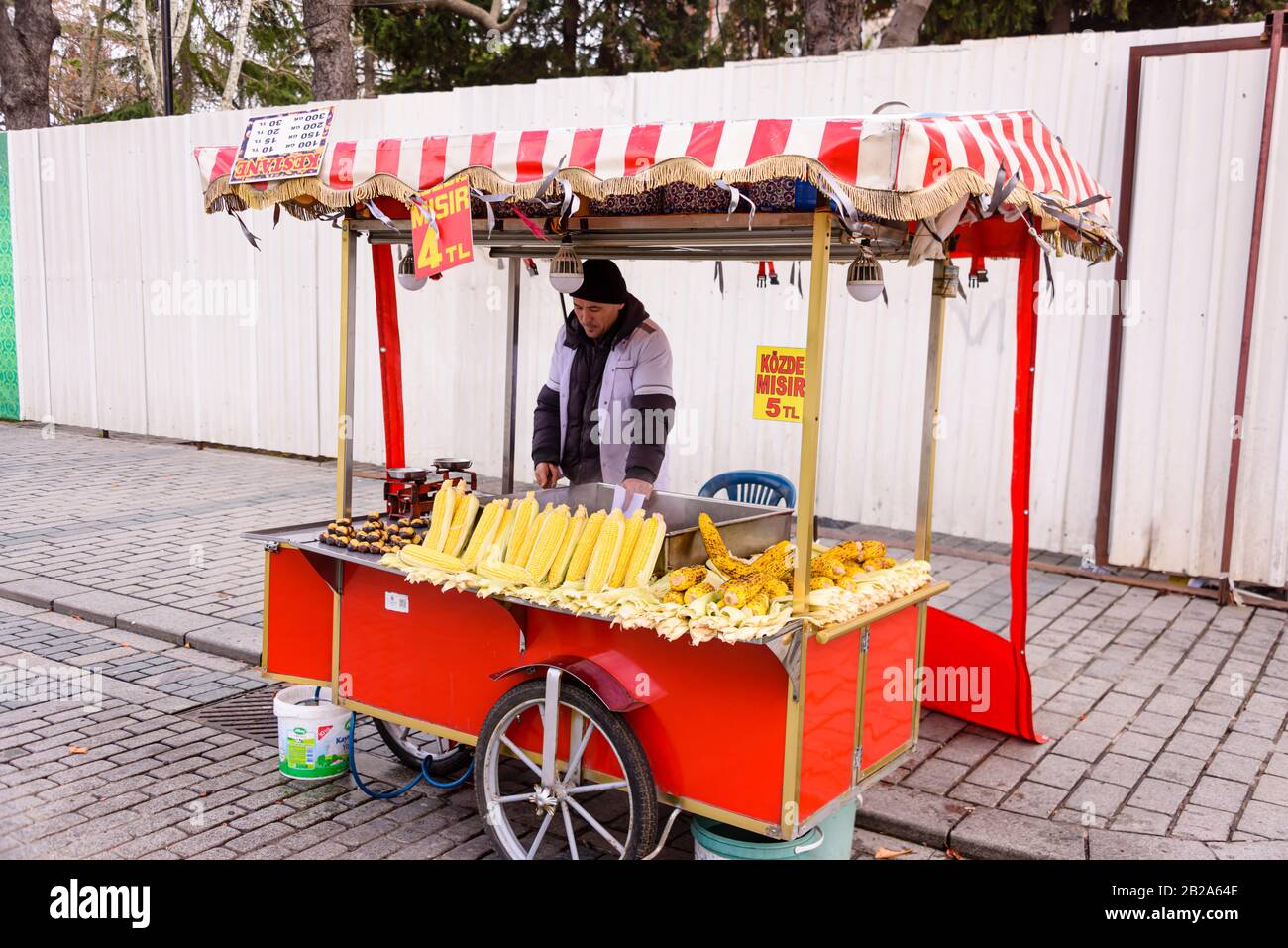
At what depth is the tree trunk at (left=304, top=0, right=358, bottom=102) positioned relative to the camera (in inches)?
527

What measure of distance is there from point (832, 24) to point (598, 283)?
889 centimetres

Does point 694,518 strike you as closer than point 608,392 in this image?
Yes

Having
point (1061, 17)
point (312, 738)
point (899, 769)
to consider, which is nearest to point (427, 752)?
point (312, 738)

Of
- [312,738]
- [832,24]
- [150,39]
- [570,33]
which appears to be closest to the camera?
[312,738]

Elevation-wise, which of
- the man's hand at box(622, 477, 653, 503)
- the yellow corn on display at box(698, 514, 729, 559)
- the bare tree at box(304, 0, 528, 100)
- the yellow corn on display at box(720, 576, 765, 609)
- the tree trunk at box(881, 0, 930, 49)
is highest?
the tree trunk at box(881, 0, 930, 49)

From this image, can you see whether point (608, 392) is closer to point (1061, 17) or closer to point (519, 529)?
point (519, 529)

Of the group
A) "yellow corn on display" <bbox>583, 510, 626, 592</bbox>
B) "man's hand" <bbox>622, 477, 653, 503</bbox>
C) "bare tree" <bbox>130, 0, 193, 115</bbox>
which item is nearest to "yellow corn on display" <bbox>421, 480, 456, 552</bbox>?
"yellow corn on display" <bbox>583, 510, 626, 592</bbox>

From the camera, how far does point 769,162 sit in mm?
3225

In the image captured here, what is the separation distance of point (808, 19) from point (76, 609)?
994 centimetres

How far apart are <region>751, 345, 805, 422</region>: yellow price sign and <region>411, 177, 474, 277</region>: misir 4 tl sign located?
3.43m

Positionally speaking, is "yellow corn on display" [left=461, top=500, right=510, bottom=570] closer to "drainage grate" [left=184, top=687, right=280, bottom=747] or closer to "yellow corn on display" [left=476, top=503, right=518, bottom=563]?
"yellow corn on display" [left=476, top=503, right=518, bottom=563]
